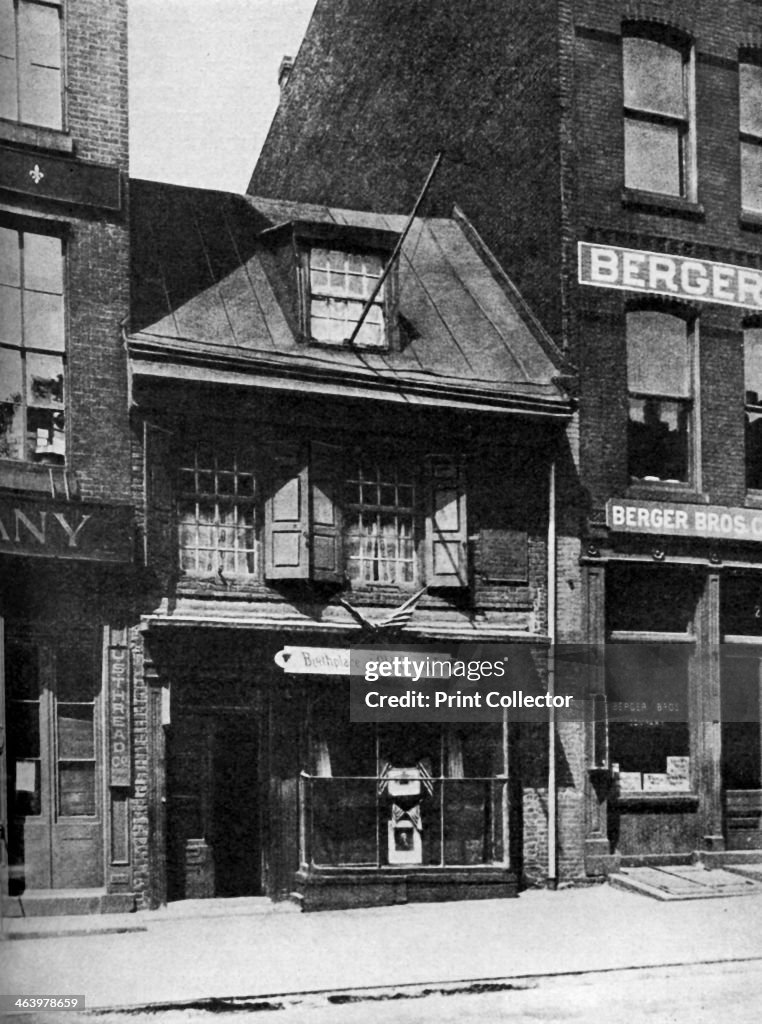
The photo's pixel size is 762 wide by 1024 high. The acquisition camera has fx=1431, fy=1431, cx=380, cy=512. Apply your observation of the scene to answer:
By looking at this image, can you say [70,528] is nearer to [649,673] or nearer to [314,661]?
[314,661]

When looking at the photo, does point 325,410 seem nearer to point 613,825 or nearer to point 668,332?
point 668,332

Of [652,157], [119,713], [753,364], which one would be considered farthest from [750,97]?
[119,713]

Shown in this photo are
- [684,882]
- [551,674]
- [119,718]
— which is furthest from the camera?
[551,674]

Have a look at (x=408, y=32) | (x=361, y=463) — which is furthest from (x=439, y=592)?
(x=408, y=32)

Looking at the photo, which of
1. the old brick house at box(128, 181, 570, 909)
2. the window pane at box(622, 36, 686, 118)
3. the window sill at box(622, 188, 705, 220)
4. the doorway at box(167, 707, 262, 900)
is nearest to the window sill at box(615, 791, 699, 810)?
the old brick house at box(128, 181, 570, 909)

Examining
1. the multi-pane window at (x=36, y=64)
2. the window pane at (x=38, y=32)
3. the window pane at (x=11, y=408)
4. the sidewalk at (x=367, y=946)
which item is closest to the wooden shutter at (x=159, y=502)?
the window pane at (x=11, y=408)

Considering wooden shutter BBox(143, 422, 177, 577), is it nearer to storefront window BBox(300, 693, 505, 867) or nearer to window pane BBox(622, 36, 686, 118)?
storefront window BBox(300, 693, 505, 867)

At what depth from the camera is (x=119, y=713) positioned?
13.1 meters

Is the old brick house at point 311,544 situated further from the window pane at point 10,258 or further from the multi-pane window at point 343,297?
the window pane at point 10,258

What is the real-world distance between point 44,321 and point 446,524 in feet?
14.7

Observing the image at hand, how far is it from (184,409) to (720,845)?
7.46 meters

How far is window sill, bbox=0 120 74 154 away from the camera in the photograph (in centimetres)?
1259

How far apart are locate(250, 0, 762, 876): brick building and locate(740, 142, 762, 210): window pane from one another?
0.08ft

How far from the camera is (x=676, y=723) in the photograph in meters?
15.2
